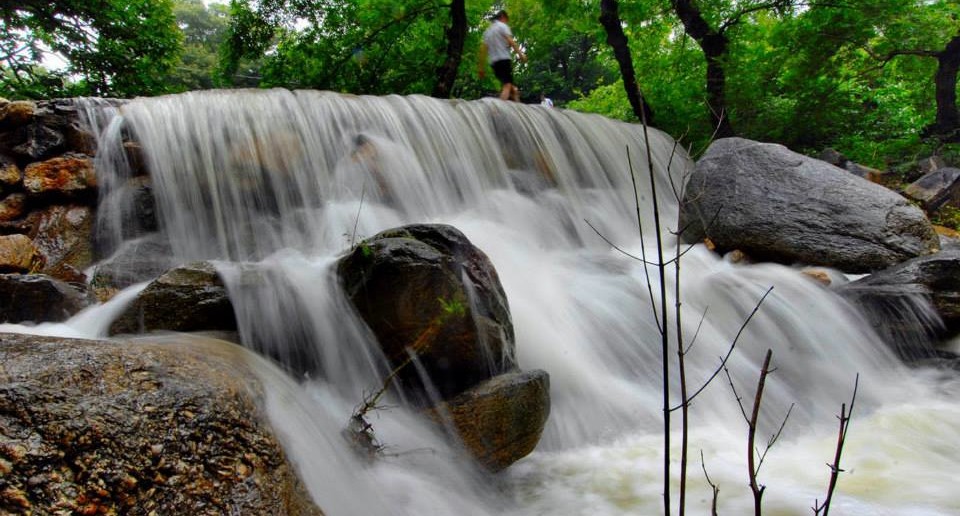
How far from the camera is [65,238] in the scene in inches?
191

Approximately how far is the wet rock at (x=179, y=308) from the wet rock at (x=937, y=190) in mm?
7934

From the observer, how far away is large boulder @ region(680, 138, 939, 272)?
5383 mm

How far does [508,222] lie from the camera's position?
651cm

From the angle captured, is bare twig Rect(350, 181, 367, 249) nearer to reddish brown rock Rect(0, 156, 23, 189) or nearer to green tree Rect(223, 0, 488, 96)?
reddish brown rock Rect(0, 156, 23, 189)

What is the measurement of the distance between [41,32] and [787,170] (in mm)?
11325

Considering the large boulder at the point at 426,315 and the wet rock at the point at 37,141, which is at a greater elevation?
the wet rock at the point at 37,141

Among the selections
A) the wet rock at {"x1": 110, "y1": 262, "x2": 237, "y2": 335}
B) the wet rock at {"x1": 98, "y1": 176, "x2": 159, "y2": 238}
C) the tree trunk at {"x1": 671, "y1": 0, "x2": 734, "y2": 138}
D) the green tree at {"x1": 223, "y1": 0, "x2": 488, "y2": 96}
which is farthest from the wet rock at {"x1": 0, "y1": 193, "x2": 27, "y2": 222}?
the tree trunk at {"x1": 671, "y1": 0, "x2": 734, "y2": 138}

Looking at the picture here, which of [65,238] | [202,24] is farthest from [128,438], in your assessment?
[202,24]

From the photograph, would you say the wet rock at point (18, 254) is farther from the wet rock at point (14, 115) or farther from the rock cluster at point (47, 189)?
the wet rock at point (14, 115)

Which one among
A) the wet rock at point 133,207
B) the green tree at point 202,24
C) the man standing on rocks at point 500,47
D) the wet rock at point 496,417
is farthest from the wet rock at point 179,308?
the green tree at point 202,24

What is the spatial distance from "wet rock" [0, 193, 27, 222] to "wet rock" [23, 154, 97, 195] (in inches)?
3.9

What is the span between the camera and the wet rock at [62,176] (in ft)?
16.3

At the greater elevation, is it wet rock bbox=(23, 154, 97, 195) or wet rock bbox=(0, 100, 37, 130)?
wet rock bbox=(0, 100, 37, 130)

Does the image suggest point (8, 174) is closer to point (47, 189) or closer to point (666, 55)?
point (47, 189)
